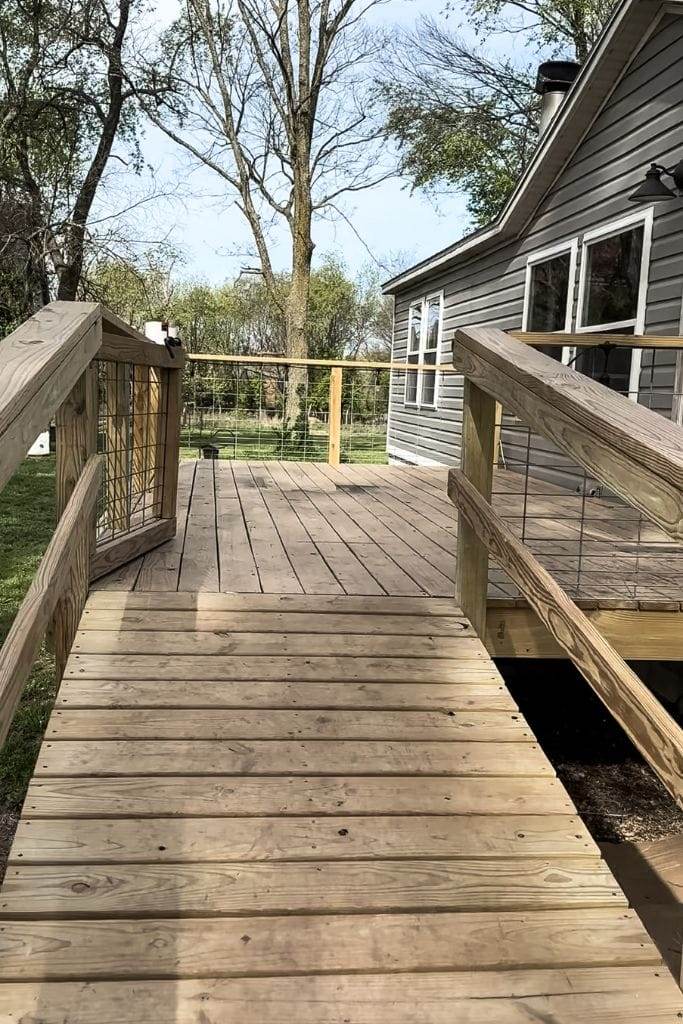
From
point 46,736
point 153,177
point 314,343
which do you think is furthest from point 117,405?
point 314,343

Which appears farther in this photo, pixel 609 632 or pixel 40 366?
pixel 609 632

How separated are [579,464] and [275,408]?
10.7m

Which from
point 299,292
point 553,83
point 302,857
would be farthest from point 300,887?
point 299,292

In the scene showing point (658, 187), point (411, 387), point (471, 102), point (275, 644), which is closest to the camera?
point (275, 644)

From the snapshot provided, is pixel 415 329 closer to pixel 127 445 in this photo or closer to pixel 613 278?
pixel 613 278

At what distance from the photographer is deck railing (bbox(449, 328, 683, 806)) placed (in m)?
1.45

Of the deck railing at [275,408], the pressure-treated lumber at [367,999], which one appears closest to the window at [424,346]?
the deck railing at [275,408]

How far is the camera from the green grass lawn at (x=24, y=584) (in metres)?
3.56

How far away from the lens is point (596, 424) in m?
1.68

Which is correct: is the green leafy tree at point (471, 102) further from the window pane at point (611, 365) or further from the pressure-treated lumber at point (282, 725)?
the pressure-treated lumber at point (282, 725)

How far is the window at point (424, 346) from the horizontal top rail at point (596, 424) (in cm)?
883

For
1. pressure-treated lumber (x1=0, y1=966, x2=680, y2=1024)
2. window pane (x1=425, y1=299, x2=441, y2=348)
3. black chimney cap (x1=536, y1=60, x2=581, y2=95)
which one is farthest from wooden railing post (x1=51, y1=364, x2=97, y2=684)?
window pane (x1=425, y1=299, x2=441, y2=348)

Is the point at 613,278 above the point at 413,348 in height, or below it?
above

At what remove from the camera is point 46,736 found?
214cm
